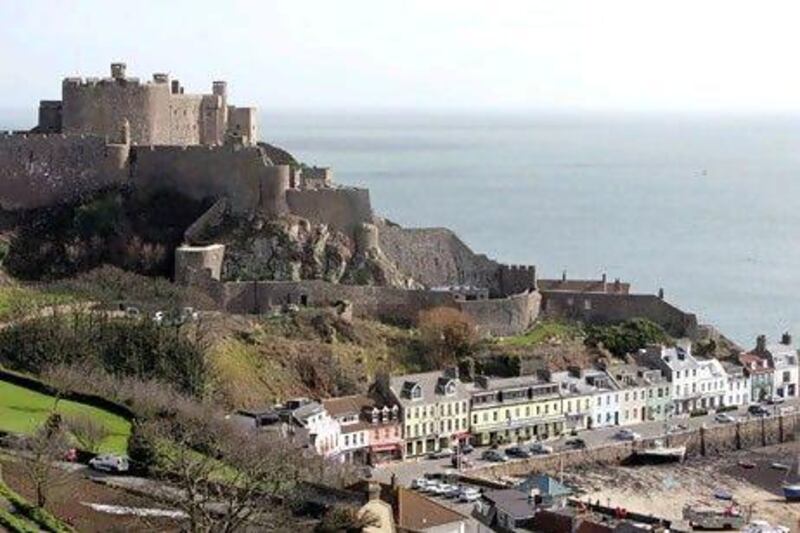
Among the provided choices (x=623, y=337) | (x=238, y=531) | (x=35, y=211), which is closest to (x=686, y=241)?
(x=623, y=337)

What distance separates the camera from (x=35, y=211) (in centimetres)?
4478

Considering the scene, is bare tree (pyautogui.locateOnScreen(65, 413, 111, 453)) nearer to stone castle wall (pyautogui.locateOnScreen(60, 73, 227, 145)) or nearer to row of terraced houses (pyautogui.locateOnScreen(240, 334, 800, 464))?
row of terraced houses (pyautogui.locateOnScreen(240, 334, 800, 464))

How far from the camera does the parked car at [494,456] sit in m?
37.4

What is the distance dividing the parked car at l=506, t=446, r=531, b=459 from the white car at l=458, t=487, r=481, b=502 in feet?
19.1

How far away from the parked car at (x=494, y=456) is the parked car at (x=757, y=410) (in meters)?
9.78

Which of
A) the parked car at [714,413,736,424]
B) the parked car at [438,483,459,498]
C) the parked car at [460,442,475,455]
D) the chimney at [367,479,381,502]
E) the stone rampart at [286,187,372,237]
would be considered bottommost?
the parked car at [460,442,475,455]

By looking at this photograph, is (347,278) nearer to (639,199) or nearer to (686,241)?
(686,241)

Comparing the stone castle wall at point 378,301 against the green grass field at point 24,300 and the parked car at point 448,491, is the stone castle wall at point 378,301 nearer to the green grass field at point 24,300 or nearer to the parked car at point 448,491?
the green grass field at point 24,300

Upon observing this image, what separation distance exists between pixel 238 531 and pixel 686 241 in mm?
80743

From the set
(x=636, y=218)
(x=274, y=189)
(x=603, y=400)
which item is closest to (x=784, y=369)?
(x=603, y=400)

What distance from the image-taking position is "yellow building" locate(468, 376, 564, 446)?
39.9m

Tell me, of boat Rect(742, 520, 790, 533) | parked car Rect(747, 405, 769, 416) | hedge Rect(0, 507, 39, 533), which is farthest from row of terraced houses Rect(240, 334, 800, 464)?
hedge Rect(0, 507, 39, 533)

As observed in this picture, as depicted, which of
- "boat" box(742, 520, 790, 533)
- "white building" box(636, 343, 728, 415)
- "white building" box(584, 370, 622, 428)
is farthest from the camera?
"white building" box(636, 343, 728, 415)

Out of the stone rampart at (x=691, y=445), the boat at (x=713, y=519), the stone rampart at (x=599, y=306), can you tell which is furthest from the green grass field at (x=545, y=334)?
the boat at (x=713, y=519)
